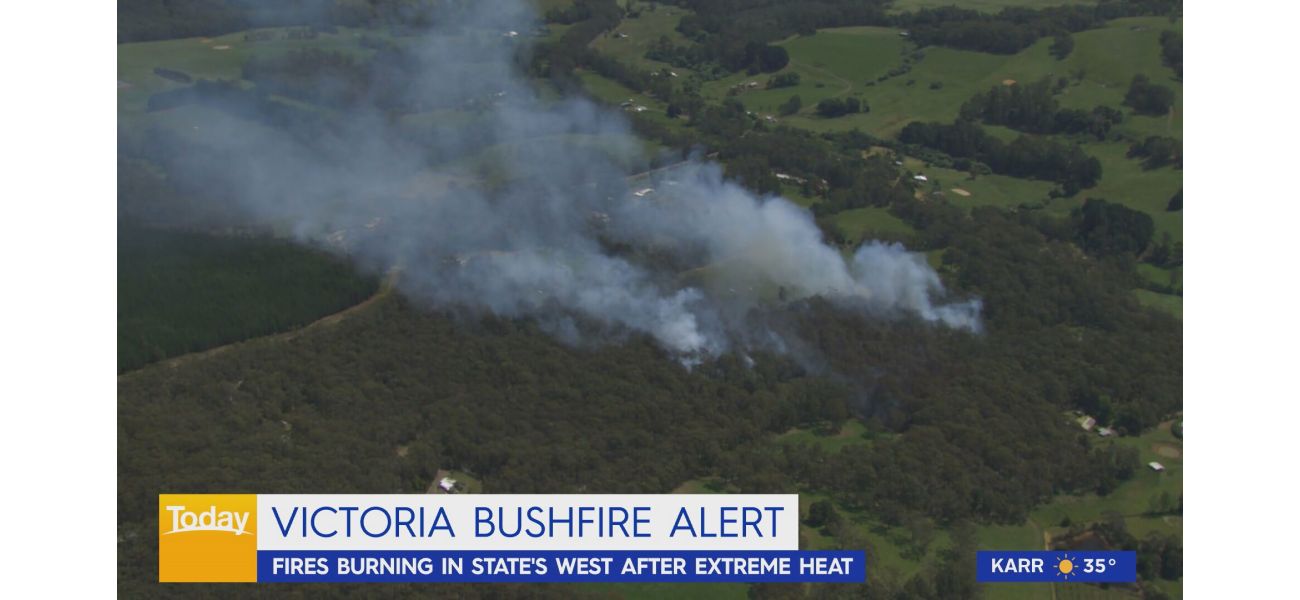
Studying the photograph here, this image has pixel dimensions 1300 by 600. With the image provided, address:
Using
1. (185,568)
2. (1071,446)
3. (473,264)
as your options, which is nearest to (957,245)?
(1071,446)

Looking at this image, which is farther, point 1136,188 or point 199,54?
point 1136,188

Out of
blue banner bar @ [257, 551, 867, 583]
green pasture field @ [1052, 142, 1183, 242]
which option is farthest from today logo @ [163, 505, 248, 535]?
green pasture field @ [1052, 142, 1183, 242]

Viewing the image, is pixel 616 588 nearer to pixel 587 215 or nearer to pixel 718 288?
pixel 718 288

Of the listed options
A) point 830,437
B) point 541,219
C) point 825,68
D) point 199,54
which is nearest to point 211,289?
point 541,219

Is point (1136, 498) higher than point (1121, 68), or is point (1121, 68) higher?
point (1121, 68)

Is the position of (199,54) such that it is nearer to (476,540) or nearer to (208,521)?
(208,521)

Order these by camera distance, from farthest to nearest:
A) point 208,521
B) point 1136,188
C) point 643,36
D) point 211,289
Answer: point 643,36
point 1136,188
point 211,289
point 208,521

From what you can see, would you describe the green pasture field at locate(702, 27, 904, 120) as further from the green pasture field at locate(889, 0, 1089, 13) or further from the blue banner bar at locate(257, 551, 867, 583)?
the blue banner bar at locate(257, 551, 867, 583)
